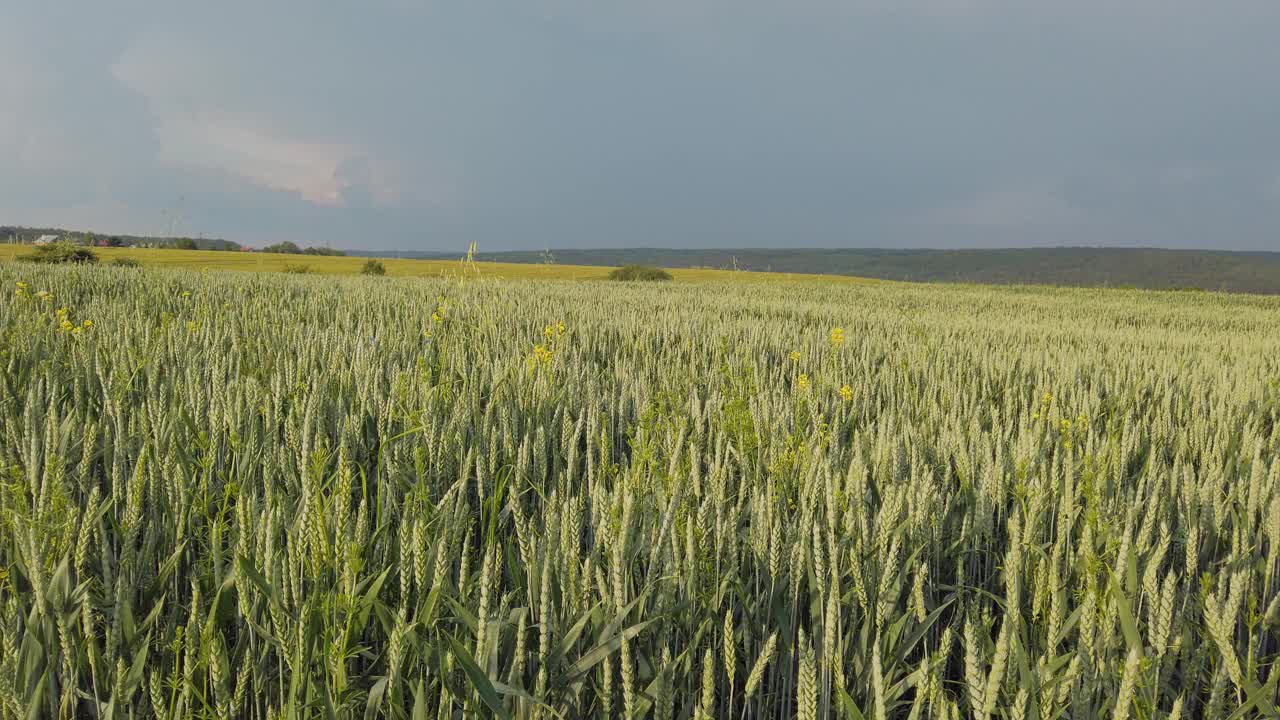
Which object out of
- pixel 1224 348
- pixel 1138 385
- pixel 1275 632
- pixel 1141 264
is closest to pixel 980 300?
pixel 1224 348

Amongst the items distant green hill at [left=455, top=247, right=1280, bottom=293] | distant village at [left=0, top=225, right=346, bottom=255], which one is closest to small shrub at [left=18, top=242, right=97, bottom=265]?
distant village at [left=0, top=225, right=346, bottom=255]

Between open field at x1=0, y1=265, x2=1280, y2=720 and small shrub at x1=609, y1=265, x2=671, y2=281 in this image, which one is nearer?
open field at x1=0, y1=265, x2=1280, y2=720

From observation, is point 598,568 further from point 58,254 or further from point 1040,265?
point 1040,265

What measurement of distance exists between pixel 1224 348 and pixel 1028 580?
631 cm

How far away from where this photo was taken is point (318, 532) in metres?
0.97

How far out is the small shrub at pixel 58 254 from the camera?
22578 mm

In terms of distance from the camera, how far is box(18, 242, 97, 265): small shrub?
22.6 metres

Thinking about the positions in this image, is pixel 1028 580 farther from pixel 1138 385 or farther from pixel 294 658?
pixel 1138 385

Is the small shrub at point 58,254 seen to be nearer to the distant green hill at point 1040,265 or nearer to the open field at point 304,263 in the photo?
the open field at point 304,263

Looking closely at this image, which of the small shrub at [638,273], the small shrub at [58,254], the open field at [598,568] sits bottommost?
the open field at [598,568]

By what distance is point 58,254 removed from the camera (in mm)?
22797

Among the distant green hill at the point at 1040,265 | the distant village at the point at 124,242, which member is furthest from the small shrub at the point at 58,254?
the distant green hill at the point at 1040,265

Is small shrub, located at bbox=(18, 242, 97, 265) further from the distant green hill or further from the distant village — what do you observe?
the distant green hill

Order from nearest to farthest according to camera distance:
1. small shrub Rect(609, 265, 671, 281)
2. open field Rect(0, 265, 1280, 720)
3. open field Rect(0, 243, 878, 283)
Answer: open field Rect(0, 265, 1280, 720) < open field Rect(0, 243, 878, 283) < small shrub Rect(609, 265, 671, 281)
